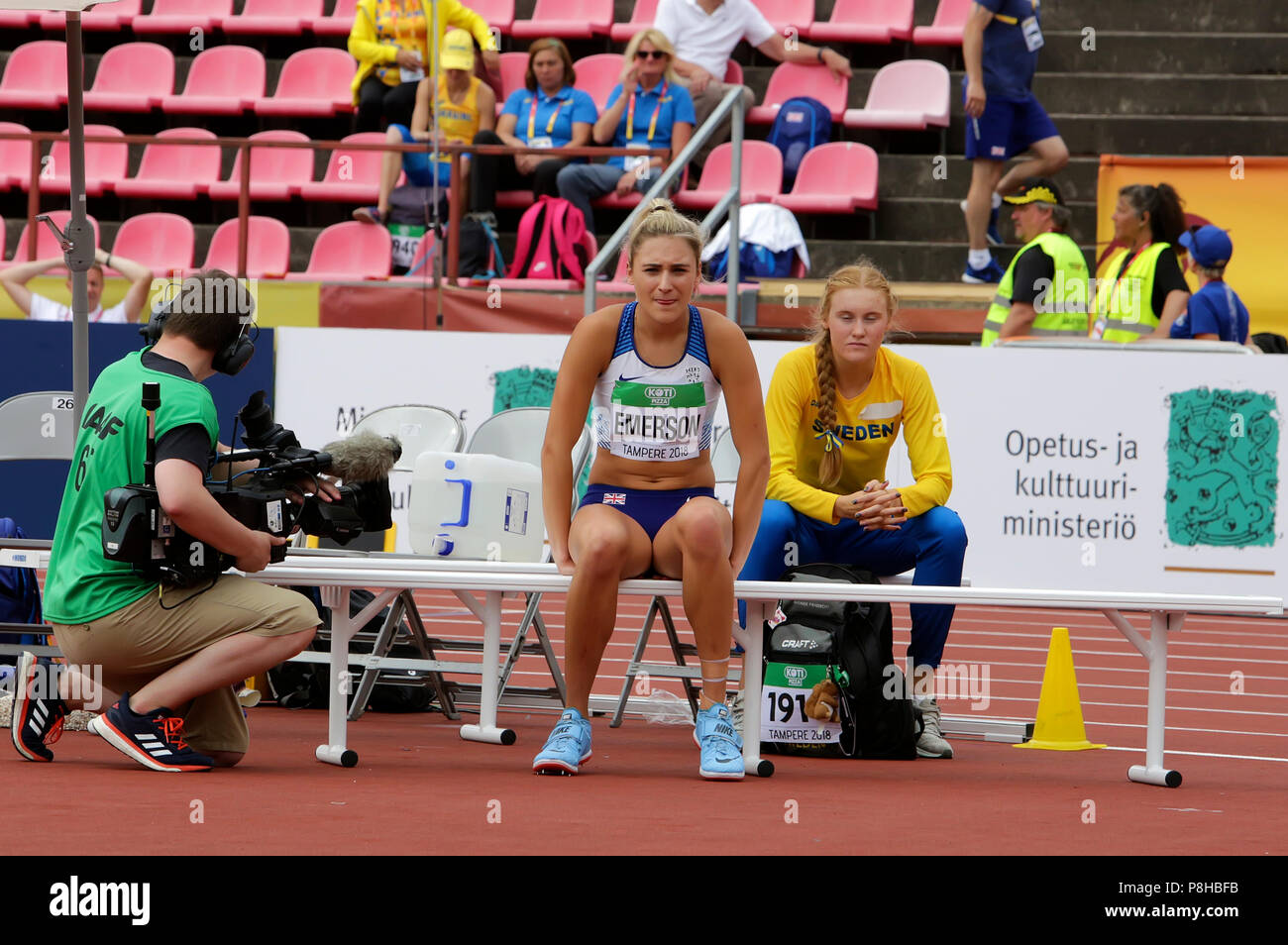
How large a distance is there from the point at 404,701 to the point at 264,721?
588mm

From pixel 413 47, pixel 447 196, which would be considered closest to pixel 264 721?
pixel 447 196

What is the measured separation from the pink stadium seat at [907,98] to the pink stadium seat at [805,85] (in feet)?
0.60

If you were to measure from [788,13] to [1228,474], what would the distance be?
22.3ft

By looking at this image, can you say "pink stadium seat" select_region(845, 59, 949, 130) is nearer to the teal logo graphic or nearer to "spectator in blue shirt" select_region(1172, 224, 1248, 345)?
"spectator in blue shirt" select_region(1172, 224, 1248, 345)

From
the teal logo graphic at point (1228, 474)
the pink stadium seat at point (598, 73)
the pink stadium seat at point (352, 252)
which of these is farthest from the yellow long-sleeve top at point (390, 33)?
the teal logo graphic at point (1228, 474)

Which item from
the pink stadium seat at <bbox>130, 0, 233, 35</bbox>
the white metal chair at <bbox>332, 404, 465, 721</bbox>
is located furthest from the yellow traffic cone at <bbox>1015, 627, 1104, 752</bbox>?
the pink stadium seat at <bbox>130, 0, 233, 35</bbox>

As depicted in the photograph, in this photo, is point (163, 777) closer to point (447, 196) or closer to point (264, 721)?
point (264, 721)

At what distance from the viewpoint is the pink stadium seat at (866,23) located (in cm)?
1487

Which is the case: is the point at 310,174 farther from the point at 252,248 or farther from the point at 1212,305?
the point at 1212,305

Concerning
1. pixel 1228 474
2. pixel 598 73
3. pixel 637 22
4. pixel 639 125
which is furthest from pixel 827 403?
pixel 637 22

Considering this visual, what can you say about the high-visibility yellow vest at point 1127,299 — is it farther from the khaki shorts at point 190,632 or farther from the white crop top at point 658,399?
the khaki shorts at point 190,632

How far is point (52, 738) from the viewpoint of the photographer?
15.9 ft

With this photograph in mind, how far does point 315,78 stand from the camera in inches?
615
